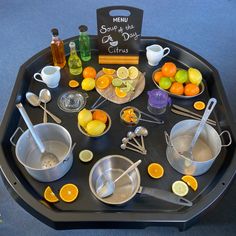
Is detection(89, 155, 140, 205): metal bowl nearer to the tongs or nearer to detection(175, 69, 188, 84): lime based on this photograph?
the tongs

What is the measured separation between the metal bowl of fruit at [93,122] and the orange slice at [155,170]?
208mm

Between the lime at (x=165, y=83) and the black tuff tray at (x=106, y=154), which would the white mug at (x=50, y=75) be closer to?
the black tuff tray at (x=106, y=154)

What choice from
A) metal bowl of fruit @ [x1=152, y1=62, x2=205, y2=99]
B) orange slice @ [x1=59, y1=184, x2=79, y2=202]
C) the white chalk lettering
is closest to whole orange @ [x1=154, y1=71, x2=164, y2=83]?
metal bowl of fruit @ [x1=152, y1=62, x2=205, y2=99]

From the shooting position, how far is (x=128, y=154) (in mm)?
985

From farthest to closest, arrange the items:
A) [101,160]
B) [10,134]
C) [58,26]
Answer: [58,26] → [10,134] → [101,160]

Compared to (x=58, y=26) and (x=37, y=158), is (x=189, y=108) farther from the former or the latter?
(x=58, y=26)

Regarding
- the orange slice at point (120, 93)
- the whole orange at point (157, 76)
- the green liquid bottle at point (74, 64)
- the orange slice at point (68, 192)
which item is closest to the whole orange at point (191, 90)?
the whole orange at point (157, 76)

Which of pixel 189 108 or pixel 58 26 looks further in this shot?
pixel 58 26

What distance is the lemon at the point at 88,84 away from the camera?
1.15 metres

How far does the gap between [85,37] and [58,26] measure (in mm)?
1150

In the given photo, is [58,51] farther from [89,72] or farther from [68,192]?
[68,192]

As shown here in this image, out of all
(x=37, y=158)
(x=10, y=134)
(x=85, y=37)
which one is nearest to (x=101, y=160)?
(x=37, y=158)

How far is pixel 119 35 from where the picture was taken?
116 cm

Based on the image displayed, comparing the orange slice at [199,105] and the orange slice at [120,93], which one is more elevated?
the orange slice at [120,93]
